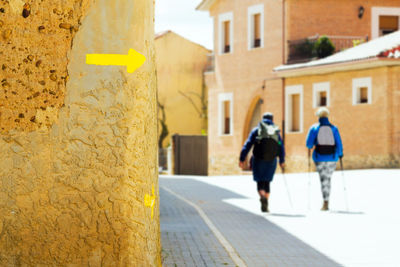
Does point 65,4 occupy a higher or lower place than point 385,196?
higher

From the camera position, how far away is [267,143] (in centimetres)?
1424

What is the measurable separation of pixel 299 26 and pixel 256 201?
17.5 metres

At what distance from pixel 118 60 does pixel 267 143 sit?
27.3ft

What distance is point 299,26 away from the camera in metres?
34.0

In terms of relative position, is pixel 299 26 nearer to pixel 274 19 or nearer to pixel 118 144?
pixel 274 19

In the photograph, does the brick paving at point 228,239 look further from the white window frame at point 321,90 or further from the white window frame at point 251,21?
the white window frame at point 251,21

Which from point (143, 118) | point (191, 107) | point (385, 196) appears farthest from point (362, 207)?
point (191, 107)

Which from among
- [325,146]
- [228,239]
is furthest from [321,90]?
[228,239]

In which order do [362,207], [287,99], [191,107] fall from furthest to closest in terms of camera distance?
[191,107] < [287,99] < [362,207]

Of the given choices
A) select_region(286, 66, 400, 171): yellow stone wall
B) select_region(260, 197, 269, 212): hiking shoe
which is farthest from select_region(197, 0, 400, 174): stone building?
select_region(260, 197, 269, 212): hiking shoe

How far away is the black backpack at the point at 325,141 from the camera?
49.4 ft

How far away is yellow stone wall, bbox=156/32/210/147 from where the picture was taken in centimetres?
4847

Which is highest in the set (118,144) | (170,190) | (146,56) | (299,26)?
(299,26)

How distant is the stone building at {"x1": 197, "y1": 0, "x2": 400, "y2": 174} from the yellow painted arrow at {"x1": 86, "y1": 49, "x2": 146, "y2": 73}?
26.4 m
